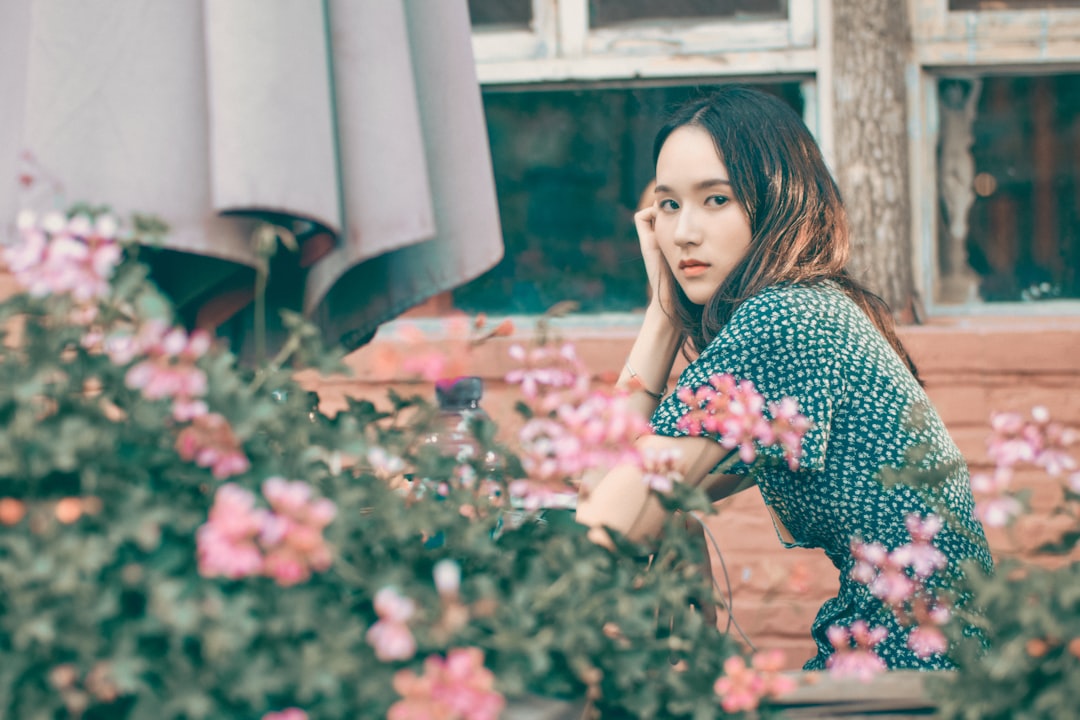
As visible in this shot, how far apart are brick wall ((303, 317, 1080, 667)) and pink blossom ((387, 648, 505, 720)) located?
7.17ft

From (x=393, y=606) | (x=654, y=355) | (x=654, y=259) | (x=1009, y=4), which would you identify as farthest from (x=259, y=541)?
(x=1009, y=4)

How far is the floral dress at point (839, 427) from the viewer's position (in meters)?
1.69

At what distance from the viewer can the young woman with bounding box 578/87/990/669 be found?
1691 millimetres

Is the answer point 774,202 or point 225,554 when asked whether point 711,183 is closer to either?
point 774,202

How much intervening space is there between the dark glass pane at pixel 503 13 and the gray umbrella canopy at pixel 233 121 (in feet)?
6.57

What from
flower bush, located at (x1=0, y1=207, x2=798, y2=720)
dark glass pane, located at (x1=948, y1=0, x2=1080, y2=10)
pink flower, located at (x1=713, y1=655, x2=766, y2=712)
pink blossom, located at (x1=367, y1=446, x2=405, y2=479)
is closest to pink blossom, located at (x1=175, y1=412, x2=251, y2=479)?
flower bush, located at (x1=0, y1=207, x2=798, y2=720)

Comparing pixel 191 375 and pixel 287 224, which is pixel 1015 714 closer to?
pixel 191 375

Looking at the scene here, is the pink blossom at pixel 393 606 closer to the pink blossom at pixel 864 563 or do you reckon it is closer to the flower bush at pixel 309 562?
the flower bush at pixel 309 562

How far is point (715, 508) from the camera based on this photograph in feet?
3.76

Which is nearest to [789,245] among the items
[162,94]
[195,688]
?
[162,94]

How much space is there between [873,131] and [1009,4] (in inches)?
21.8

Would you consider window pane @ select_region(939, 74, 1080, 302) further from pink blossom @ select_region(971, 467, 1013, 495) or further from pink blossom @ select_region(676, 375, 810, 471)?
pink blossom @ select_region(971, 467, 1013, 495)

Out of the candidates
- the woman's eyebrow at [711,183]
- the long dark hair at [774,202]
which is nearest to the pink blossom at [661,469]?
the long dark hair at [774,202]

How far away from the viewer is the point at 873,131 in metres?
3.23
